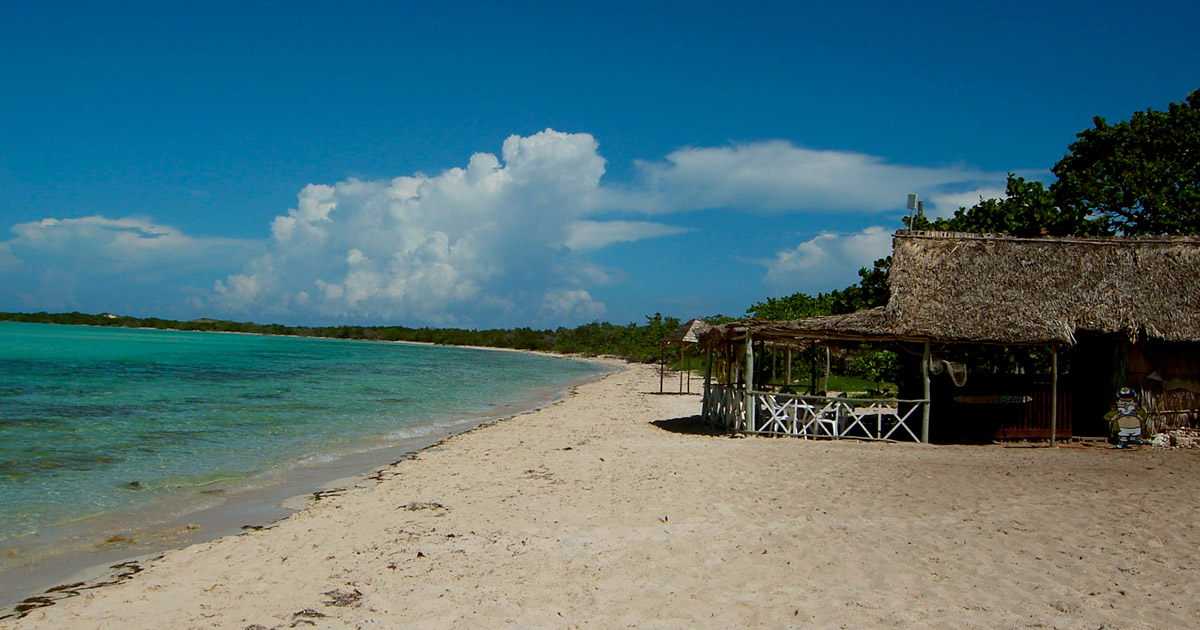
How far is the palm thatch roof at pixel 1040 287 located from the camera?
1172 centimetres

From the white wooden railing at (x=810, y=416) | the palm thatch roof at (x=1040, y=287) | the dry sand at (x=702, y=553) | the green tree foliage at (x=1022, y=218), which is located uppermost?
the green tree foliage at (x=1022, y=218)

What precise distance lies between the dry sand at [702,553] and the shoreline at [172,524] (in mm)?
385

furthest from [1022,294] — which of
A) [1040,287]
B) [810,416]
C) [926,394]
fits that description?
[810,416]

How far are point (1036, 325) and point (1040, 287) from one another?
1.18 meters

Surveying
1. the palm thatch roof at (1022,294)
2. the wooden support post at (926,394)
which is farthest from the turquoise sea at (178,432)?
the wooden support post at (926,394)

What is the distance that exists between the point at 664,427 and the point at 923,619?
9480mm

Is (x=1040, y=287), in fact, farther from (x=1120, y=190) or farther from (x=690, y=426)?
(x=1120, y=190)

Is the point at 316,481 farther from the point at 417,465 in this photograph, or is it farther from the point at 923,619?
the point at 923,619

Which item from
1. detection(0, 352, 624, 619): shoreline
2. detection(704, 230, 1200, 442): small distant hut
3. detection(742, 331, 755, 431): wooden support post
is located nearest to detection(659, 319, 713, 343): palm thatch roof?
detection(704, 230, 1200, 442): small distant hut

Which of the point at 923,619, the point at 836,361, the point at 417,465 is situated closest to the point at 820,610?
the point at 923,619

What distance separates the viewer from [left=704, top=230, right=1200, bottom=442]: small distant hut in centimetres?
1178

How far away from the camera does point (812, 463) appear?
9789 millimetres

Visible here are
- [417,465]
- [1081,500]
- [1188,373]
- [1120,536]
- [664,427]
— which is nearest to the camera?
[1120,536]

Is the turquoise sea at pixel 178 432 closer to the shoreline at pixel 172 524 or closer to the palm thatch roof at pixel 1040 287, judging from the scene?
the shoreline at pixel 172 524
